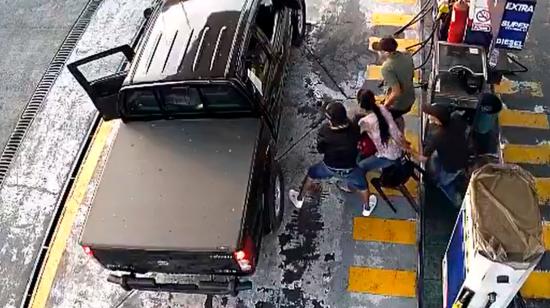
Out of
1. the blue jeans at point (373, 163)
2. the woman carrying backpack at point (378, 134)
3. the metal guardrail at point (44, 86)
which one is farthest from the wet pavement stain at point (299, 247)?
the metal guardrail at point (44, 86)

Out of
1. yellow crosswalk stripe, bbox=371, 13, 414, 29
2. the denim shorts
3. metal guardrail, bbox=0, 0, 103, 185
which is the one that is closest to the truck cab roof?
the denim shorts

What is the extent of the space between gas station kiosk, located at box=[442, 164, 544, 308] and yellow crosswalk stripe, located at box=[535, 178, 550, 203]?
2.07 meters

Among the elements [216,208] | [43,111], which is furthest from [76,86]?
[216,208]

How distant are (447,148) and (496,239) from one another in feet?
5.61

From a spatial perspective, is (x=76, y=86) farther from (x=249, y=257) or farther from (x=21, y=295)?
(x=249, y=257)

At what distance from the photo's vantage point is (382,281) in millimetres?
6762

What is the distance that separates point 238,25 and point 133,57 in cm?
130

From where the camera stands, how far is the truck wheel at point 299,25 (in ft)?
28.7

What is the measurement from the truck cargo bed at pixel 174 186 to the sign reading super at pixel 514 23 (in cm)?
319

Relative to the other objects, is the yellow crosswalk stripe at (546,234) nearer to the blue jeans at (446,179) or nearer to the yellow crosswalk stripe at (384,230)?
the blue jeans at (446,179)

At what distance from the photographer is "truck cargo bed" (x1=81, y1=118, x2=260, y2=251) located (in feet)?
19.0

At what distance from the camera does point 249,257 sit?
5859mm

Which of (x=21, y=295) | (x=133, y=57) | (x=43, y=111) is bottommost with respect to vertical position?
(x=21, y=295)

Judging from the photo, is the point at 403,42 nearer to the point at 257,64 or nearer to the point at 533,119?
the point at 533,119
